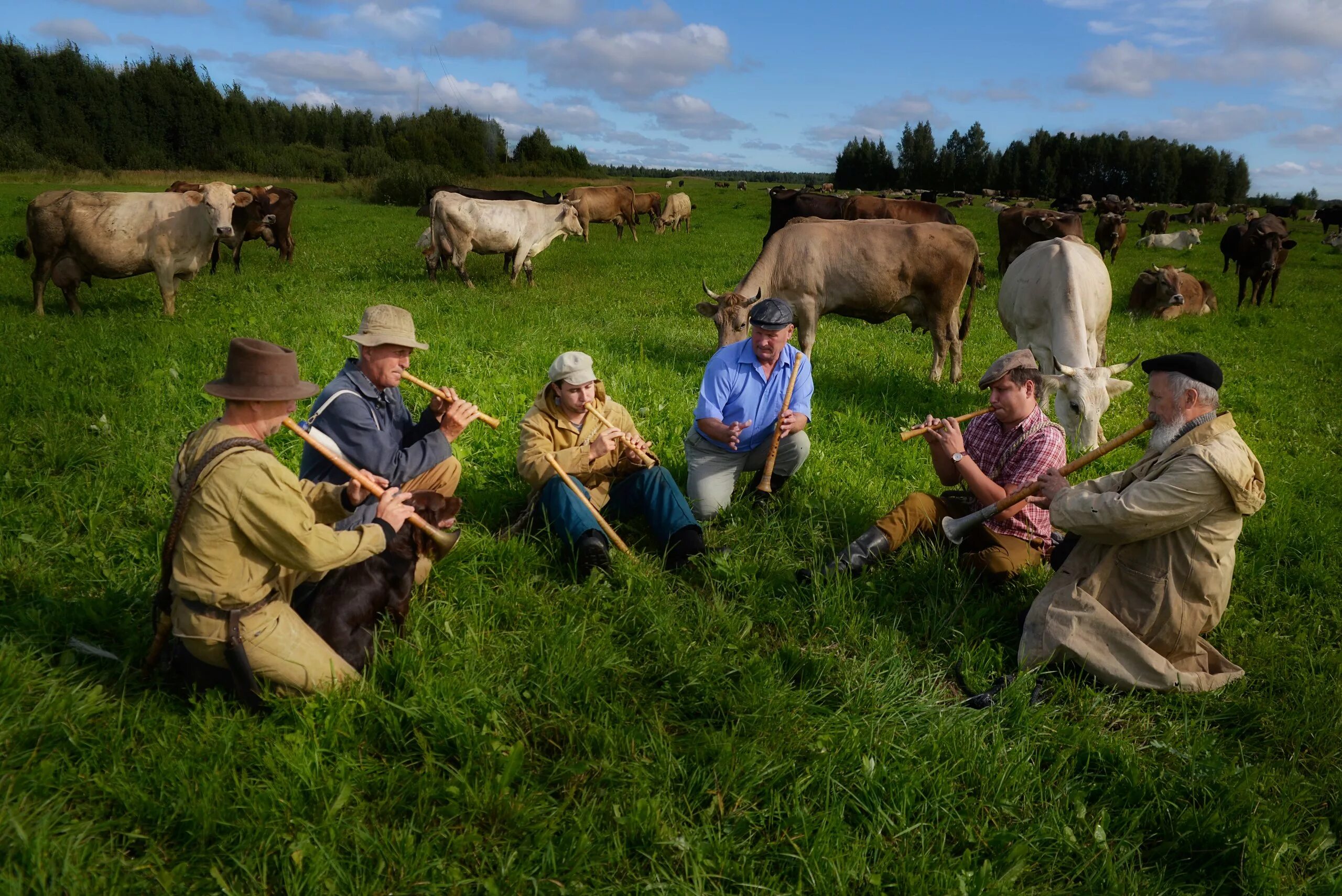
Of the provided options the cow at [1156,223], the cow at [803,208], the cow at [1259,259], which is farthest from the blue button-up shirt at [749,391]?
the cow at [1156,223]

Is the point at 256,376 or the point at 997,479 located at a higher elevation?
the point at 256,376

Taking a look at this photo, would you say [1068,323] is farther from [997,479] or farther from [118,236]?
[118,236]

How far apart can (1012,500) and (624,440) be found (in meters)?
2.19

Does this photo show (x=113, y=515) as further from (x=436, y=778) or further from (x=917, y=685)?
(x=917, y=685)

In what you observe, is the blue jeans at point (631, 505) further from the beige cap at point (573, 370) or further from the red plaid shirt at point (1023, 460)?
the red plaid shirt at point (1023, 460)

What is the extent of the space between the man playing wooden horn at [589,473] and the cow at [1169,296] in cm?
1461

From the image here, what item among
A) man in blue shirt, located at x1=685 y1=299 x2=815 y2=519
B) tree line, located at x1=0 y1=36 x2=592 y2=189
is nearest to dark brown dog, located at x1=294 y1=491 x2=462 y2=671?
man in blue shirt, located at x1=685 y1=299 x2=815 y2=519

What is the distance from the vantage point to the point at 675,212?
1318 inches

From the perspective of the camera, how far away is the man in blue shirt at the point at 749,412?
17.1 feet

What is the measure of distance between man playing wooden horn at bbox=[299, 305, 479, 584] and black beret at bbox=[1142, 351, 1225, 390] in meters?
3.43

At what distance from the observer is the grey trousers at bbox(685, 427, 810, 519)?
205 inches

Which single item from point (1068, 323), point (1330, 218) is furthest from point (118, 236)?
point (1330, 218)

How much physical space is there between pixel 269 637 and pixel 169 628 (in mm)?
453

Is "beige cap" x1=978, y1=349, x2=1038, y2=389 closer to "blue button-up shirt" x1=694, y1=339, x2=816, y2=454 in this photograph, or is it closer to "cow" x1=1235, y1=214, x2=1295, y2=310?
"blue button-up shirt" x1=694, y1=339, x2=816, y2=454
